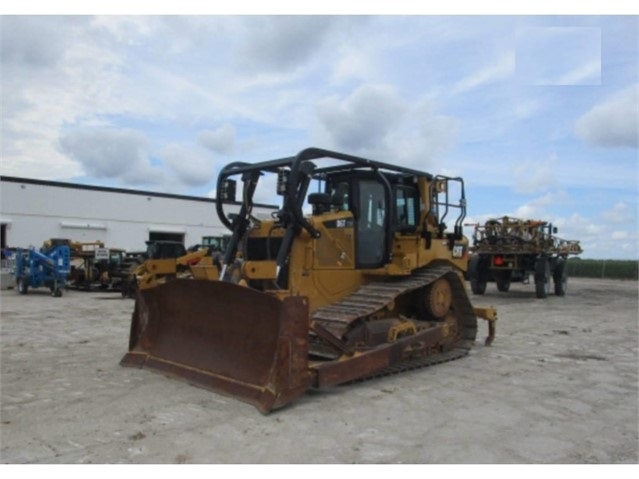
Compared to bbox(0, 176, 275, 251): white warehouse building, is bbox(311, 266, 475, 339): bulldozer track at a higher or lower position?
lower

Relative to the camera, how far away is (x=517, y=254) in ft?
58.6

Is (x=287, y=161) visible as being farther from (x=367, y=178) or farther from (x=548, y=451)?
(x=548, y=451)

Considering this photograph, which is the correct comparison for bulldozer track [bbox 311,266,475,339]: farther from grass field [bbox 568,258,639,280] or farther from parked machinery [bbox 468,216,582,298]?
grass field [bbox 568,258,639,280]

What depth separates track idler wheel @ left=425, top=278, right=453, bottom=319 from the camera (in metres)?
7.70

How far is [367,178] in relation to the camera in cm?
744

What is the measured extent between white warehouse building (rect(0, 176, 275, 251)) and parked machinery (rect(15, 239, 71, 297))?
10624mm

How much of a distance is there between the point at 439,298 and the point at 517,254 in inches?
430

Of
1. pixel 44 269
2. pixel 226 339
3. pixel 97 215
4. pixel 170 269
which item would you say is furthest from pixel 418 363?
pixel 97 215

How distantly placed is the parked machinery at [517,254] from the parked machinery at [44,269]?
42.0ft

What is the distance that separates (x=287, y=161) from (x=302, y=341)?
2.10 meters

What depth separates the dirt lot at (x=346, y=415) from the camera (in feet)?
13.7

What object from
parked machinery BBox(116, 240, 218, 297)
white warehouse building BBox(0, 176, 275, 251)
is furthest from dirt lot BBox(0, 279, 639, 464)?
white warehouse building BBox(0, 176, 275, 251)

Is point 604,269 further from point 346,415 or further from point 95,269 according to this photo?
point 346,415

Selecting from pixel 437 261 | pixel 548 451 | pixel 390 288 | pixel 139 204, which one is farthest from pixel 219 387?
pixel 139 204
